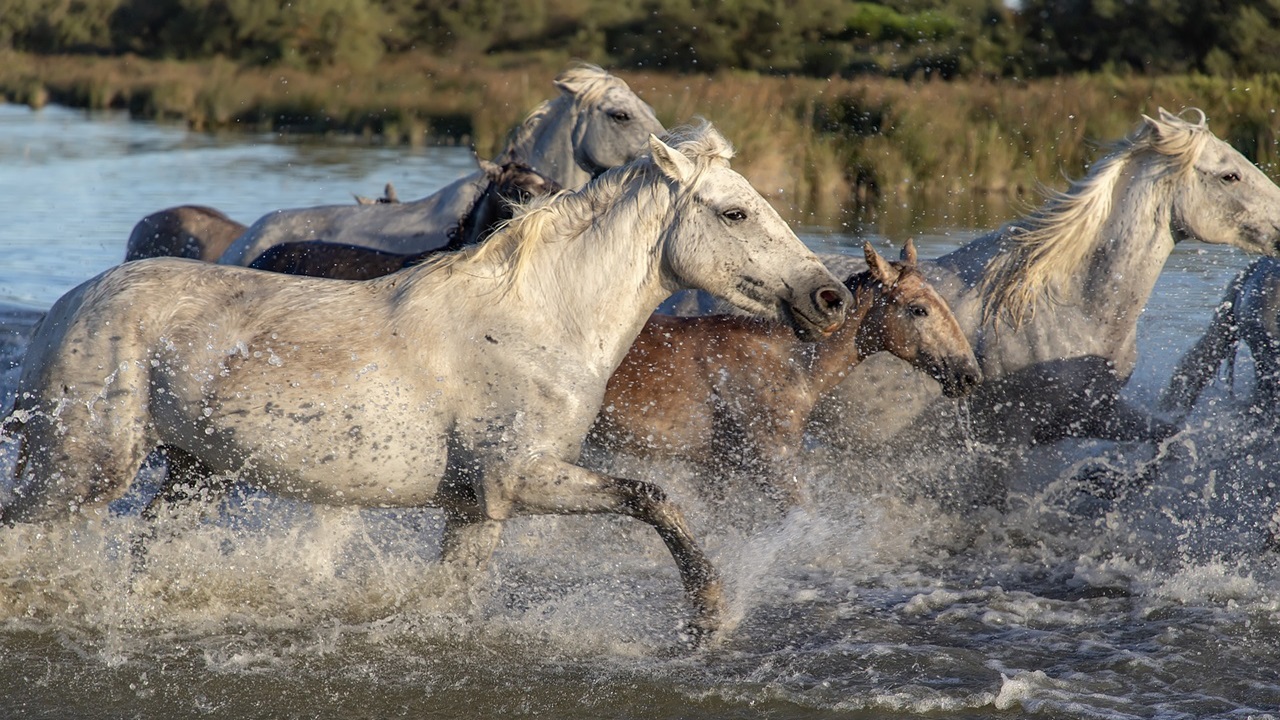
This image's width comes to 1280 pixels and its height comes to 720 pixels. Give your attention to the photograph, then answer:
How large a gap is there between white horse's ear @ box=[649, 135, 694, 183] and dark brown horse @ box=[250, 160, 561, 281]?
187cm

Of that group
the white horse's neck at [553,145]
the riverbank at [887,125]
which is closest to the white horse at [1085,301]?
the white horse's neck at [553,145]

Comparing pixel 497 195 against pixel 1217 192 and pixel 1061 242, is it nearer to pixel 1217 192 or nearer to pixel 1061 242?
pixel 1061 242

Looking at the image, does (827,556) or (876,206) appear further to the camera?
(876,206)

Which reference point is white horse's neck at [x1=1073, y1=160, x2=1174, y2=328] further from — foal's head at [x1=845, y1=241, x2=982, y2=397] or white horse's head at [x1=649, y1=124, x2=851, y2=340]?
white horse's head at [x1=649, y1=124, x2=851, y2=340]

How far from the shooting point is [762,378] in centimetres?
571

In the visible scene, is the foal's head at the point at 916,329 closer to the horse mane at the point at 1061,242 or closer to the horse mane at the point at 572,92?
the horse mane at the point at 1061,242

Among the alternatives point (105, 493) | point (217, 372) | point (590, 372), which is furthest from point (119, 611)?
point (590, 372)

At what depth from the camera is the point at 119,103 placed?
1427 inches

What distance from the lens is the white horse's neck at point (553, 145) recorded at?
27.1 ft

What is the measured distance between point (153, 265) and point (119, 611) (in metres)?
1.24

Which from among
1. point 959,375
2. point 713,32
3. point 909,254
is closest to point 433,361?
point 959,375

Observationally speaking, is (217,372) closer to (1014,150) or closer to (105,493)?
(105,493)

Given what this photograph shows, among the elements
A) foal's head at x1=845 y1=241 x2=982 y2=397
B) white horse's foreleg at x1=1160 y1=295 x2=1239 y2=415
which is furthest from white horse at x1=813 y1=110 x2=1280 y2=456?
foal's head at x1=845 y1=241 x2=982 y2=397

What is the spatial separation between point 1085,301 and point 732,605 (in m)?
2.34
